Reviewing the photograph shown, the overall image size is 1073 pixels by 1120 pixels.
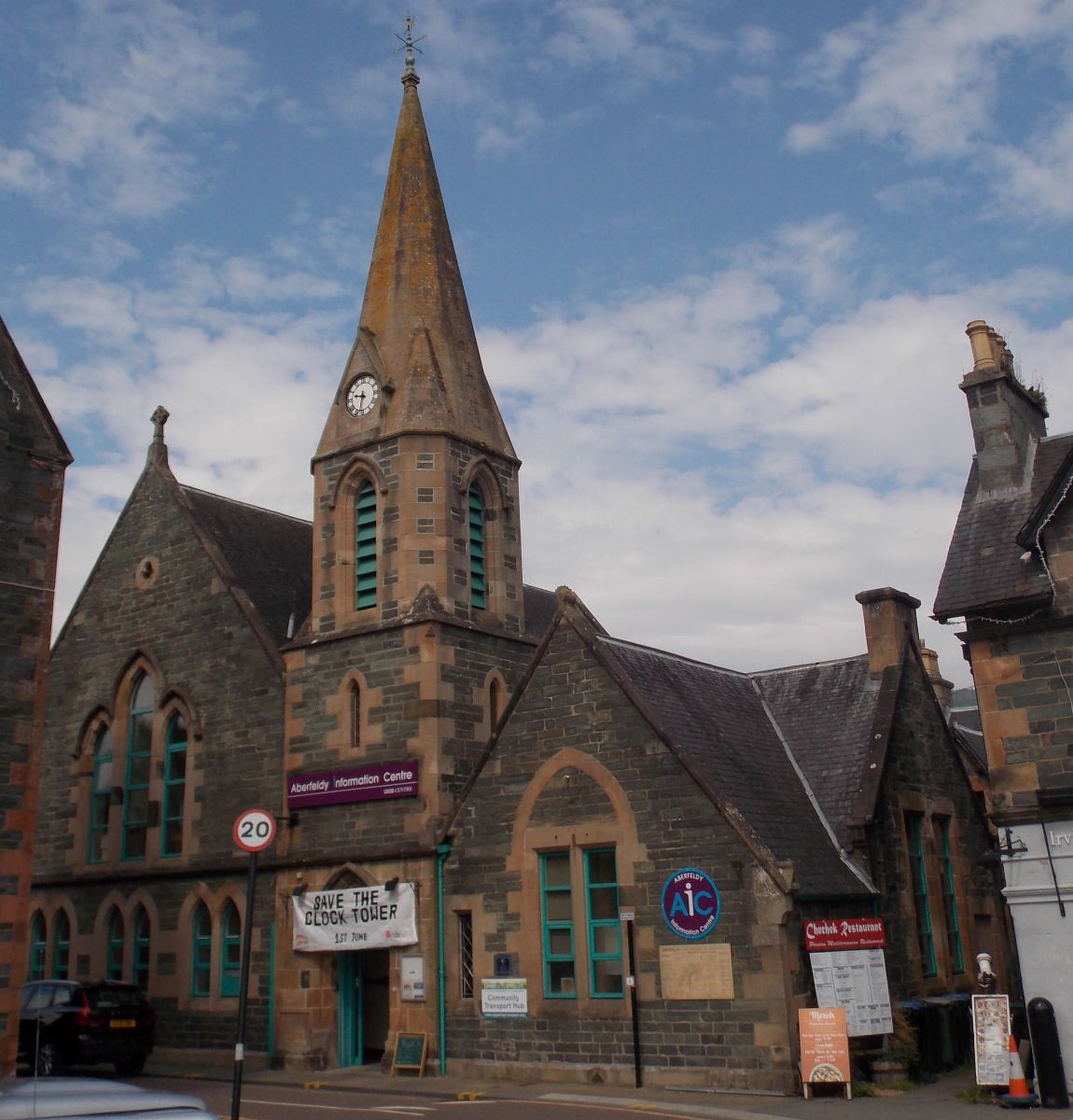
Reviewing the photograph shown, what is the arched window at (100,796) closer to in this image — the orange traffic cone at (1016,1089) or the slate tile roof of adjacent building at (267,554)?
the slate tile roof of adjacent building at (267,554)

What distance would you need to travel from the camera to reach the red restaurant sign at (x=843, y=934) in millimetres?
17534

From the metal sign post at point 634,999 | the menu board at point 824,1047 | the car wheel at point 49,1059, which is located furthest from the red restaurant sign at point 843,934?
the car wheel at point 49,1059

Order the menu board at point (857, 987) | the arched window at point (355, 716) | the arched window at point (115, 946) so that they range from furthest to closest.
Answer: the arched window at point (115, 946), the arched window at point (355, 716), the menu board at point (857, 987)

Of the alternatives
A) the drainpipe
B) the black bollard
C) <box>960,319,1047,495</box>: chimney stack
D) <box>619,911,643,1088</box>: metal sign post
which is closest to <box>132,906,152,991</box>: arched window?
the drainpipe

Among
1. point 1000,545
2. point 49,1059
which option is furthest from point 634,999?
point 49,1059

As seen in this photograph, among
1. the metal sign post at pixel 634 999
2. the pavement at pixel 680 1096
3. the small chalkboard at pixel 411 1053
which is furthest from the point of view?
the small chalkboard at pixel 411 1053

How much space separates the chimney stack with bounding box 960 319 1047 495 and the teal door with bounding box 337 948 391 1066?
13035 millimetres

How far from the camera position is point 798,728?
75.7 feet

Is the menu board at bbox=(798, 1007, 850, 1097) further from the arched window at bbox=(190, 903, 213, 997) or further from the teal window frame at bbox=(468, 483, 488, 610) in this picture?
the arched window at bbox=(190, 903, 213, 997)

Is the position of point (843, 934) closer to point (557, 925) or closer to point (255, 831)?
point (557, 925)

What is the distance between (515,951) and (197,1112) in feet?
43.0

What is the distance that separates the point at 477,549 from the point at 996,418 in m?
10.1

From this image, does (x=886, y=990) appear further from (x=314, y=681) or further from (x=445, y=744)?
(x=314, y=681)

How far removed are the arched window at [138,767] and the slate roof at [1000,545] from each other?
1668 cm
